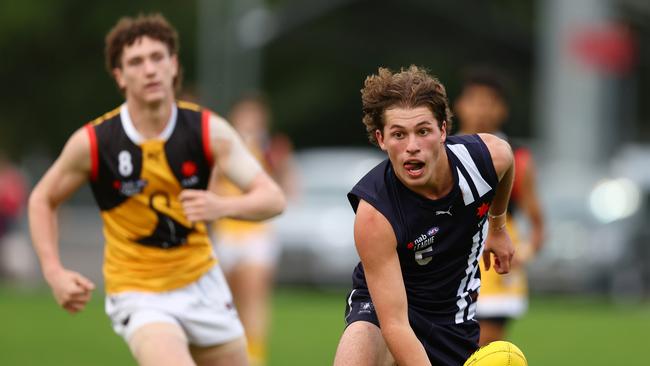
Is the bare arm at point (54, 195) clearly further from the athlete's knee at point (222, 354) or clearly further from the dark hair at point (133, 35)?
the athlete's knee at point (222, 354)

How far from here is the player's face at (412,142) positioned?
5852 millimetres

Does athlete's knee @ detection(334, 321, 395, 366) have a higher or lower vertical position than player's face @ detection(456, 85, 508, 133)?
lower

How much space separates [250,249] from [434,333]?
17.2ft

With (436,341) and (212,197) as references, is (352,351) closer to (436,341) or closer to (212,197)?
(436,341)

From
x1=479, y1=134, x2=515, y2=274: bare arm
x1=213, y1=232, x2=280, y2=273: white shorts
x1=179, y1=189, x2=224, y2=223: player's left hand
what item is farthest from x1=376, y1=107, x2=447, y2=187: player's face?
x1=213, y1=232, x2=280, y2=273: white shorts

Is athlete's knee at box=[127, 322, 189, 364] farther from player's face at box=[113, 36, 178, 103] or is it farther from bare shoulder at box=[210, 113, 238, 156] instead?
player's face at box=[113, 36, 178, 103]

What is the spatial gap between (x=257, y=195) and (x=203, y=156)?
35 cm

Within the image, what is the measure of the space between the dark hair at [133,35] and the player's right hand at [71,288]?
3.88ft

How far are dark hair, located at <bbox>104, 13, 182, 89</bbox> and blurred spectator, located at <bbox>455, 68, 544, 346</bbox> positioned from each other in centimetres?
215

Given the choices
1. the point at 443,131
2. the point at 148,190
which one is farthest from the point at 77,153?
the point at 443,131

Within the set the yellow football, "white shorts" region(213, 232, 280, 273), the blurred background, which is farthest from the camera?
the blurred background

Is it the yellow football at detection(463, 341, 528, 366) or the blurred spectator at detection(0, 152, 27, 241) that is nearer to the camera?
the yellow football at detection(463, 341, 528, 366)

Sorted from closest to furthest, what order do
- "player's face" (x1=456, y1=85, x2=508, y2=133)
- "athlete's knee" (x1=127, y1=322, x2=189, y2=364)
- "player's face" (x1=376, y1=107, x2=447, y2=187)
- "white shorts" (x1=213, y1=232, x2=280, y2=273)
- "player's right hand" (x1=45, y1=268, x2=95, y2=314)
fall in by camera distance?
"player's face" (x1=376, y1=107, x2=447, y2=187) → "athlete's knee" (x1=127, y1=322, x2=189, y2=364) → "player's right hand" (x1=45, y1=268, x2=95, y2=314) → "player's face" (x1=456, y1=85, x2=508, y2=133) → "white shorts" (x1=213, y1=232, x2=280, y2=273)

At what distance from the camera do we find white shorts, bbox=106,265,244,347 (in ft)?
22.8
